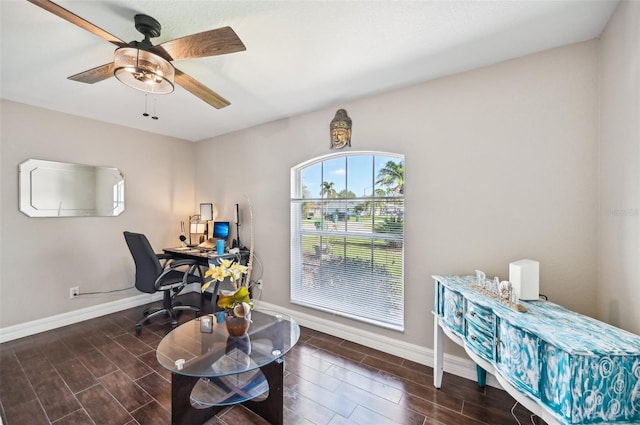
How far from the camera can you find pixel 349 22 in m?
1.55

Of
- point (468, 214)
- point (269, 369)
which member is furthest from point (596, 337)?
point (269, 369)

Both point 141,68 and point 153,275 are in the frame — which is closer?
point 141,68

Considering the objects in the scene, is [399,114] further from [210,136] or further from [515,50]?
[210,136]

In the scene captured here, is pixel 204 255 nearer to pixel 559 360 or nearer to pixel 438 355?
pixel 438 355

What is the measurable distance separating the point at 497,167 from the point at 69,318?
4770 mm

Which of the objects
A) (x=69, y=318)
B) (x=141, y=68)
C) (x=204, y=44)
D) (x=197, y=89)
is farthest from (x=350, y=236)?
(x=69, y=318)

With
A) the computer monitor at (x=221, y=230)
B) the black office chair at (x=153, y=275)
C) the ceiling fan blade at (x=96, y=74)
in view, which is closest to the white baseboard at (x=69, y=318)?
the black office chair at (x=153, y=275)

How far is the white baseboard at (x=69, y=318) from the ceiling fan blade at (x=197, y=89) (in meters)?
3.10

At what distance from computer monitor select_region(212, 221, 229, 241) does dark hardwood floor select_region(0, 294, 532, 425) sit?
150 cm

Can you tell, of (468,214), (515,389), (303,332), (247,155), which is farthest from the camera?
(247,155)

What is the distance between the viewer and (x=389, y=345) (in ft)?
7.98

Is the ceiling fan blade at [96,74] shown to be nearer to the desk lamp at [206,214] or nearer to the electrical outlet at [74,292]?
the desk lamp at [206,214]

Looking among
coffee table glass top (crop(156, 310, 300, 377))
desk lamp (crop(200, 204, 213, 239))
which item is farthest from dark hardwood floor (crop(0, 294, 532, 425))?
desk lamp (crop(200, 204, 213, 239))

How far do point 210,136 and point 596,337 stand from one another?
4.50 meters
